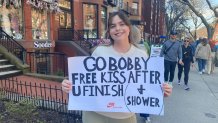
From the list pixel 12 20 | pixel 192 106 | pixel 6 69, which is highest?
pixel 12 20

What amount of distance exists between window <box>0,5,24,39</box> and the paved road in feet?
27.2

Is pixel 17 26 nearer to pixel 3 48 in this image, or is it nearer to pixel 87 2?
pixel 3 48

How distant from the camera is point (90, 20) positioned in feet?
74.7

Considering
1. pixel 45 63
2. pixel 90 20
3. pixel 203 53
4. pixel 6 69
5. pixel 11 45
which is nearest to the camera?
pixel 6 69

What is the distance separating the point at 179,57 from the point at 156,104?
6.12 m

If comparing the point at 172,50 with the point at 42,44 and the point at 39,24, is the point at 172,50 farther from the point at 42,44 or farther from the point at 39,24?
the point at 39,24

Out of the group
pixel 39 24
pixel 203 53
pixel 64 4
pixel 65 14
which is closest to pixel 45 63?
pixel 39 24

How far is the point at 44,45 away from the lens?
14.5 m

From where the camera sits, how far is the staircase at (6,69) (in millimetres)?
9859

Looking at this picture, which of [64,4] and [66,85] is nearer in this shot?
[66,85]

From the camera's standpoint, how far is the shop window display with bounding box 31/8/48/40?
48.1ft

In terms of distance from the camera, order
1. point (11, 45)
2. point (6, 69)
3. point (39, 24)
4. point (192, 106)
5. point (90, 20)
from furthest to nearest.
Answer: point (90, 20) → point (39, 24) → point (11, 45) → point (6, 69) → point (192, 106)

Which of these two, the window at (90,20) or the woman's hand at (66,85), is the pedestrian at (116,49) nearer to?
the woman's hand at (66,85)

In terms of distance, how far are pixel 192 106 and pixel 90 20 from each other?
668 inches
